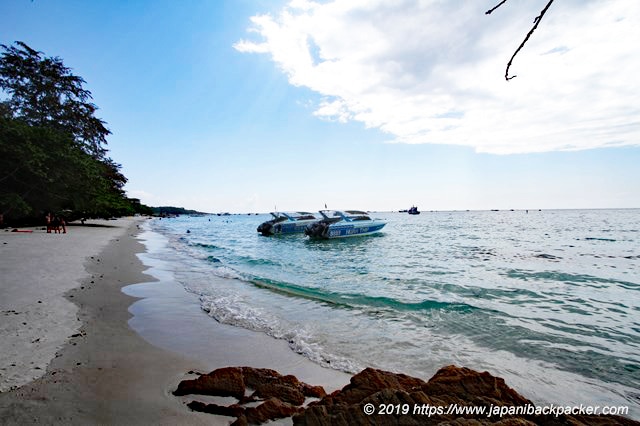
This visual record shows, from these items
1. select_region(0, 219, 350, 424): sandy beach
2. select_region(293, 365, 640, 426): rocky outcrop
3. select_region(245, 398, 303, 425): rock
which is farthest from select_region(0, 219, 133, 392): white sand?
select_region(293, 365, 640, 426): rocky outcrop

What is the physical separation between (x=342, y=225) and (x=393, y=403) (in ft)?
96.2

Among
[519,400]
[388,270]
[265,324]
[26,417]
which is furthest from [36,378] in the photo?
[388,270]

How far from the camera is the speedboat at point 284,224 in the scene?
1501 inches

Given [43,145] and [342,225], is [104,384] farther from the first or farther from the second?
[43,145]

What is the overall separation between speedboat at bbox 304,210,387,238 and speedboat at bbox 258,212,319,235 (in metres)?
6.68

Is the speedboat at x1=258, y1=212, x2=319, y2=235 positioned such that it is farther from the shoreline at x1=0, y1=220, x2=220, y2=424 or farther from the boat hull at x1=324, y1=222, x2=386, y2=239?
the shoreline at x1=0, y1=220, x2=220, y2=424

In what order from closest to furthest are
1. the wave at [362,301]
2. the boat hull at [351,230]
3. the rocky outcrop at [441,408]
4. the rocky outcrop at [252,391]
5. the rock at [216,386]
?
the rocky outcrop at [441,408] → the rocky outcrop at [252,391] → the rock at [216,386] → the wave at [362,301] → the boat hull at [351,230]

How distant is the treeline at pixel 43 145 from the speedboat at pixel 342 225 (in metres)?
23.8

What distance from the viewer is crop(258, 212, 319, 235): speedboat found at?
3812 cm

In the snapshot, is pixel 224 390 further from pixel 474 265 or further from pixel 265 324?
pixel 474 265

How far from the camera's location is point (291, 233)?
132 feet

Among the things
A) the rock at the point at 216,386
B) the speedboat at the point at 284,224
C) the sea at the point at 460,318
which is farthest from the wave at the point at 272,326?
the speedboat at the point at 284,224

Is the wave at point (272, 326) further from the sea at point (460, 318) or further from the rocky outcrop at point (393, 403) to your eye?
the rocky outcrop at point (393, 403)

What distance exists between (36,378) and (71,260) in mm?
10817
